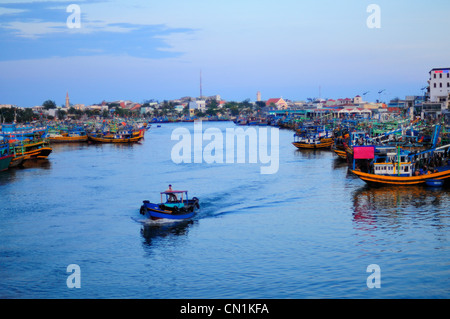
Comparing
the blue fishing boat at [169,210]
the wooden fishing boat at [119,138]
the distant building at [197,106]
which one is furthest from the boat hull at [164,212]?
the distant building at [197,106]

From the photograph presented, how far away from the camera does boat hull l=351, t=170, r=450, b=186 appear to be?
70.6ft

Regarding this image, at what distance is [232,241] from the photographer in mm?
15062

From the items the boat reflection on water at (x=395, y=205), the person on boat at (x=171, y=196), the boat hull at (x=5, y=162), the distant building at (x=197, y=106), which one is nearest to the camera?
the boat reflection on water at (x=395, y=205)

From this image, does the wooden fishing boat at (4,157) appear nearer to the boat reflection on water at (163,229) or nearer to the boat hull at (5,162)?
the boat hull at (5,162)

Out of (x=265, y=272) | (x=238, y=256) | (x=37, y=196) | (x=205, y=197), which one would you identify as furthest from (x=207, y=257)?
(x=37, y=196)

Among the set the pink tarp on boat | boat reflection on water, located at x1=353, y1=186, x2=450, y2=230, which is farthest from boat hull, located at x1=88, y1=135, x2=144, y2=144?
boat reflection on water, located at x1=353, y1=186, x2=450, y2=230

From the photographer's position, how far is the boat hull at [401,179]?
2152 centimetres

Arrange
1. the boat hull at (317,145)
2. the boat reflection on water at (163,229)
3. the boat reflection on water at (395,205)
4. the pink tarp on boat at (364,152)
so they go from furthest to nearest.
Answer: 1. the boat hull at (317,145)
2. the pink tarp on boat at (364,152)
3. the boat reflection on water at (395,205)
4. the boat reflection on water at (163,229)

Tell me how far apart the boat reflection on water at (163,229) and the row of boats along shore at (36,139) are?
54.3 feet

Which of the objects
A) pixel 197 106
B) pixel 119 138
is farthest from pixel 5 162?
pixel 197 106

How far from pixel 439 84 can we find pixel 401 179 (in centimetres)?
3210

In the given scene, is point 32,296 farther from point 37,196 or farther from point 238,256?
point 37,196

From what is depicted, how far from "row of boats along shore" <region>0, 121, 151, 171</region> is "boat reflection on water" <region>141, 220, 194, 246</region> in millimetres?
16559
